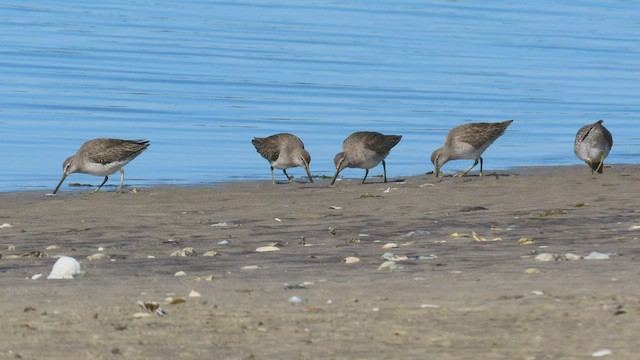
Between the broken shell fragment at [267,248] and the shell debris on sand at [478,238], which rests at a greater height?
the broken shell fragment at [267,248]

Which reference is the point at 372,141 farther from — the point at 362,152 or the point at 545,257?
the point at 545,257

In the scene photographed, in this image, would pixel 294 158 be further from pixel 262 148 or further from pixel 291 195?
pixel 291 195

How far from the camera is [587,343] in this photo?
21.9 ft

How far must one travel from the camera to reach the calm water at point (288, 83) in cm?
2039

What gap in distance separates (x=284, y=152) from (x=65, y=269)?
8.91 metres

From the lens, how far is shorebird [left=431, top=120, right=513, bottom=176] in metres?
17.9

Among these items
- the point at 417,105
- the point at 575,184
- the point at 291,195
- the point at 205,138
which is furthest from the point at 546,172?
the point at 417,105

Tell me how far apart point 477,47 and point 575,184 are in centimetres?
2097

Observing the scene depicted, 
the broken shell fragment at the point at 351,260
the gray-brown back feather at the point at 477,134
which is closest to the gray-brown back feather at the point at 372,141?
the gray-brown back feather at the point at 477,134

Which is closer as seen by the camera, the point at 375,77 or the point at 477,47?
the point at 375,77

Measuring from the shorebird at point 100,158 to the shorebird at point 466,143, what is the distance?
3611 mm

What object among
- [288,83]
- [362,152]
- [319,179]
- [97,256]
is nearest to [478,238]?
[97,256]

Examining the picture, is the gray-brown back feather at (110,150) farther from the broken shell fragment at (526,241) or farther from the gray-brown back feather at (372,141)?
the broken shell fragment at (526,241)

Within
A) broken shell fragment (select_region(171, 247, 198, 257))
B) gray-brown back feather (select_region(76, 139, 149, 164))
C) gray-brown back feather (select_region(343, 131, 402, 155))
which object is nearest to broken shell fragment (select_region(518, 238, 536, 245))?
broken shell fragment (select_region(171, 247, 198, 257))
